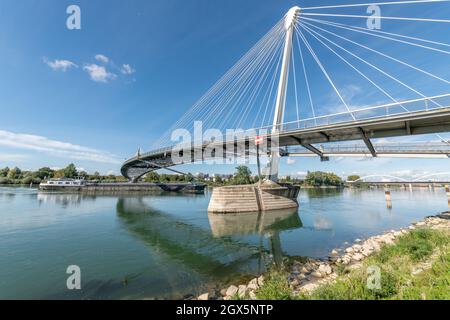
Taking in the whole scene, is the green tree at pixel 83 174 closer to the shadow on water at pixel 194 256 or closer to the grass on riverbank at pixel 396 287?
the shadow on water at pixel 194 256

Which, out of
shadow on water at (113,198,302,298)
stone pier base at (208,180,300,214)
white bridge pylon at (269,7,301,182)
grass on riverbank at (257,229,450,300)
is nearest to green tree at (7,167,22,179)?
shadow on water at (113,198,302,298)

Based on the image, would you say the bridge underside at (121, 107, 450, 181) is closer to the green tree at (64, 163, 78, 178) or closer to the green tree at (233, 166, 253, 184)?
the green tree at (233, 166, 253, 184)

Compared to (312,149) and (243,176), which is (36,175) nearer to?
(243,176)

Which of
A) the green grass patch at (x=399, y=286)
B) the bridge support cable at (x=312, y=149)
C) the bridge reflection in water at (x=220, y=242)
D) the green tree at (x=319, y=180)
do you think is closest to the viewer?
the green grass patch at (x=399, y=286)

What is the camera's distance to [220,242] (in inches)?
569

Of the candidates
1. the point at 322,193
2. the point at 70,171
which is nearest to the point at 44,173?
the point at 70,171

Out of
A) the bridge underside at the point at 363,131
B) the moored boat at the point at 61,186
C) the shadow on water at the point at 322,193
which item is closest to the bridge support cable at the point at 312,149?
the bridge underside at the point at 363,131

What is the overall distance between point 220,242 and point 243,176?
65.8m

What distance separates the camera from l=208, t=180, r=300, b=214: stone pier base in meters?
24.9

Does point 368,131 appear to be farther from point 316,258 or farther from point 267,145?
point 316,258

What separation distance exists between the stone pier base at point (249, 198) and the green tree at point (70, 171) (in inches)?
3588

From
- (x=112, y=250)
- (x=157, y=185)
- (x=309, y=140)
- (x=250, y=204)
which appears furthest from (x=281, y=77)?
(x=157, y=185)

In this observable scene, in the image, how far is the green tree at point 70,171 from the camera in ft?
297

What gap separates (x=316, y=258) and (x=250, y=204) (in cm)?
1469
